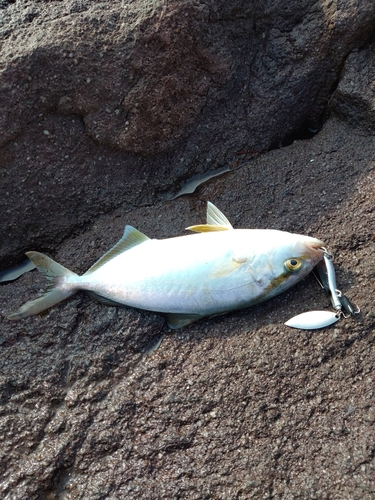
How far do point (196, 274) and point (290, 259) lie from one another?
611 mm

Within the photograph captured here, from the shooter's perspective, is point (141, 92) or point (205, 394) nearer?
point (205, 394)

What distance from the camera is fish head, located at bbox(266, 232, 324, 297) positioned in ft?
10.4

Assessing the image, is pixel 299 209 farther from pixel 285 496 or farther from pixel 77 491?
pixel 77 491

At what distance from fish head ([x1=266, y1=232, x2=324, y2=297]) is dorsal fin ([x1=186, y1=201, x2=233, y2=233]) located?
376 mm

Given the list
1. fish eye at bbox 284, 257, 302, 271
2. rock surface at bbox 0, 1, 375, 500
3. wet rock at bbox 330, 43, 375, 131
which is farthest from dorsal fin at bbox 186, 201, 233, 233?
wet rock at bbox 330, 43, 375, 131

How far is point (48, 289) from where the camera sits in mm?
3266

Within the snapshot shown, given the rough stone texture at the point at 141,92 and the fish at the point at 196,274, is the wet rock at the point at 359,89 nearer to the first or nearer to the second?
the rough stone texture at the point at 141,92

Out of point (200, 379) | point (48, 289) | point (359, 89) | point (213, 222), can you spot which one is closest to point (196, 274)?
point (213, 222)

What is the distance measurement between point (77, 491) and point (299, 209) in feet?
7.51

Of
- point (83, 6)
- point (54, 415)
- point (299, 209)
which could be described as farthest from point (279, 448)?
point (83, 6)

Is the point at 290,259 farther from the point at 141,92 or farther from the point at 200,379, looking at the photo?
the point at 141,92

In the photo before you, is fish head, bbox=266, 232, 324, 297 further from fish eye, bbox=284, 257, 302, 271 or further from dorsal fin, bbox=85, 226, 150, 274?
dorsal fin, bbox=85, 226, 150, 274

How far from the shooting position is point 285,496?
Answer: 2639 millimetres

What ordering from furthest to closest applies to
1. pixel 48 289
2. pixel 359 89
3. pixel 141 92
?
Result: pixel 359 89 → pixel 141 92 → pixel 48 289
